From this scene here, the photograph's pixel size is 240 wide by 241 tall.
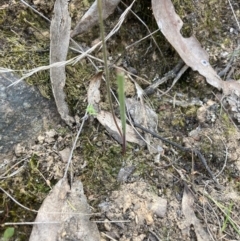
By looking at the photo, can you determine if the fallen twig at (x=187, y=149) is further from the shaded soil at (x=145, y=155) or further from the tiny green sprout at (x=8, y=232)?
the tiny green sprout at (x=8, y=232)

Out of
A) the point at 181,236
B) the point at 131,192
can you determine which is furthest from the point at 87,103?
the point at 181,236

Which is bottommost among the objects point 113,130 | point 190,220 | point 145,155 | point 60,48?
point 190,220

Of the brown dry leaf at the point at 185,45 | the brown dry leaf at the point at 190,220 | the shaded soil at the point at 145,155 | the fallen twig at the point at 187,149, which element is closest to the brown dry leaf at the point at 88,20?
the shaded soil at the point at 145,155

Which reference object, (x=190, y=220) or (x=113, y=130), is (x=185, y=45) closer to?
(x=113, y=130)

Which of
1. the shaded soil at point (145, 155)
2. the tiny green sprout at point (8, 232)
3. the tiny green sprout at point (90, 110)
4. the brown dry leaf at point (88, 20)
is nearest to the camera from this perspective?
the tiny green sprout at point (8, 232)

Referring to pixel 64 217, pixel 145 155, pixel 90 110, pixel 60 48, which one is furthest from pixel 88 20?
pixel 64 217

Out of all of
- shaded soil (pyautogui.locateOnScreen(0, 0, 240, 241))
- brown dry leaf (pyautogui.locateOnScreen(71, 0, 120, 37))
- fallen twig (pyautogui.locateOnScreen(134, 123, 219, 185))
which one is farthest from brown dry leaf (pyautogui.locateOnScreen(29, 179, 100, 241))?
brown dry leaf (pyautogui.locateOnScreen(71, 0, 120, 37))

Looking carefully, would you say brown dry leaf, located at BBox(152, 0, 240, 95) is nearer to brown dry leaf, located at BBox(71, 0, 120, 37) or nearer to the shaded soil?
the shaded soil
